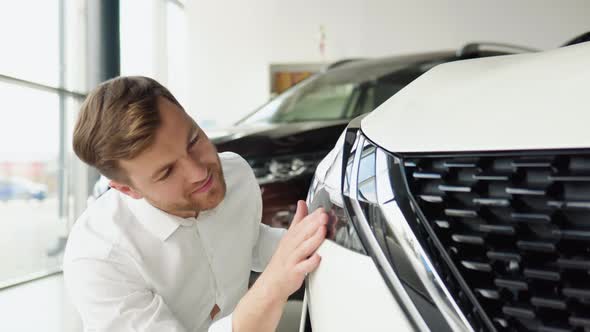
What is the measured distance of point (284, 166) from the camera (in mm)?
1943

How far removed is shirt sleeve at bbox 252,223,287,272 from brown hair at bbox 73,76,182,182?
50 cm

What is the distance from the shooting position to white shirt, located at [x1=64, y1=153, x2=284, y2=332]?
1093 mm

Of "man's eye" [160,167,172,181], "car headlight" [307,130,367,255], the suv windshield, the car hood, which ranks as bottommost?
the suv windshield

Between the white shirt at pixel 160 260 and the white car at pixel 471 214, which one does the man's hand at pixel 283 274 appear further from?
the white shirt at pixel 160 260

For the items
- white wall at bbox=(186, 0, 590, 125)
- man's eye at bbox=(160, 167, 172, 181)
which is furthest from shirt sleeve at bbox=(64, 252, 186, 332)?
white wall at bbox=(186, 0, 590, 125)

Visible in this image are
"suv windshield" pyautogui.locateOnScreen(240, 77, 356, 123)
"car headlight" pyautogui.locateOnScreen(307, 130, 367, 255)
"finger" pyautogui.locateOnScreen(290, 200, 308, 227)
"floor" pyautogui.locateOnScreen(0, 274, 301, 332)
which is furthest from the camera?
"suv windshield" pyautogui.locateOnScreen(240, 77, 356, 123)

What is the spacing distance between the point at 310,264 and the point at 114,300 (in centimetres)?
52

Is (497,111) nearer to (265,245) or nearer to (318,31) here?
(265,245)

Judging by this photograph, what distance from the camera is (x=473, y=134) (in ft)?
2.00

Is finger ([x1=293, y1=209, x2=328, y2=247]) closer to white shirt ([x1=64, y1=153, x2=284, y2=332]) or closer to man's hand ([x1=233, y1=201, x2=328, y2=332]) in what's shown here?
man's hand ([x1=233, y1=201, x2=328, y2=332])

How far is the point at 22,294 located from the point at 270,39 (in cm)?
513

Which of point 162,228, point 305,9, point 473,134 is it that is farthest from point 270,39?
point 473,134

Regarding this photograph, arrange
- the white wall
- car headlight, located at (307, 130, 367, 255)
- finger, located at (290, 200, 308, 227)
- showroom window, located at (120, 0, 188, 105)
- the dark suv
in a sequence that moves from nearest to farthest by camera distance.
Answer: car headlight, located at (307, 130, 367, 255) → finger, located at (290, 200, 308, 227) → the dark suv → the white wall → showroom window, located at (120, 0, 188, 105)

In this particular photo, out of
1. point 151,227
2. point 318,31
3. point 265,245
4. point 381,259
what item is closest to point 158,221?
point 151,227
